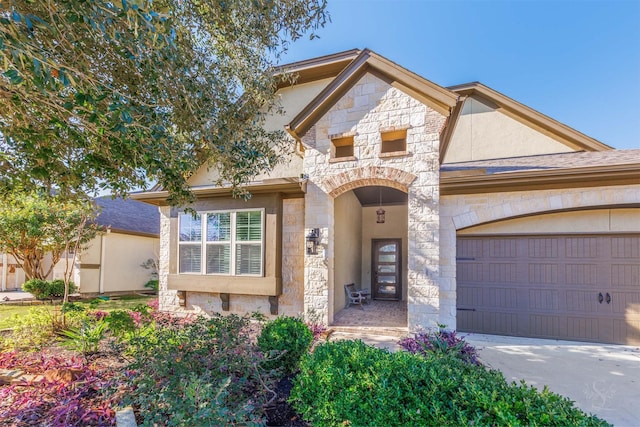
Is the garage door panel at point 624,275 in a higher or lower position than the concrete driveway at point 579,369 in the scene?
higher

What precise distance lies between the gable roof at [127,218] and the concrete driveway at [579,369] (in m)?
15.2

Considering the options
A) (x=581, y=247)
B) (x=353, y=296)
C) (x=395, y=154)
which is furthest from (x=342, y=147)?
(x=581, y=247)

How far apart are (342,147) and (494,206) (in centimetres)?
388

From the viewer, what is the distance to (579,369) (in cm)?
479

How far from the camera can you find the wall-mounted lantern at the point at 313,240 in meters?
7.20

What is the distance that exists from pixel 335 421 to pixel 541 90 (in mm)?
11440

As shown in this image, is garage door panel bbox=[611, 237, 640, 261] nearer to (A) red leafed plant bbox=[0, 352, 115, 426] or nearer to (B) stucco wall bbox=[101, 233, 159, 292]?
(A) red leafed plant bbox=[0, 352, 115, 426]

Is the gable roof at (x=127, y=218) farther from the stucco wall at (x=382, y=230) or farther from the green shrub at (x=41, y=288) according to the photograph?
the stucco wall at (x=382, y=230)

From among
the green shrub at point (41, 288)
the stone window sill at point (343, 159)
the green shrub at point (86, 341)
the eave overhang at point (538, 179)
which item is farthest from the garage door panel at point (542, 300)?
the green shrub at point (41, 288)

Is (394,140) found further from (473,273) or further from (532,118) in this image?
(532,118)

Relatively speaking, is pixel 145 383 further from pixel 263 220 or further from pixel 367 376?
pixel 263 220

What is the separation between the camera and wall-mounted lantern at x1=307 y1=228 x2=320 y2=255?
7.20 metres

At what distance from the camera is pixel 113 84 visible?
167 inches

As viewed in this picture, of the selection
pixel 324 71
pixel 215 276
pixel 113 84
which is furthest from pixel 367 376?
pixel 324 71
